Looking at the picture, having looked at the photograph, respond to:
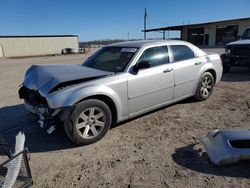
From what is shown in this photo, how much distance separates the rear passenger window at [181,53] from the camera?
16.6 feet

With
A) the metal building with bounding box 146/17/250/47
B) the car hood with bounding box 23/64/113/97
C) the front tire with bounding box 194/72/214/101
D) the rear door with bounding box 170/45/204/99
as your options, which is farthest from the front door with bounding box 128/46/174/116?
the metal building with bounding box 146/17/250/47

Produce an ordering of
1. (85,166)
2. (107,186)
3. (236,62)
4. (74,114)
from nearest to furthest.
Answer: (107,186) < (85,166) < (74,114) < (236,62)

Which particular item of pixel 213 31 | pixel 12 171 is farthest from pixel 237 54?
pixel 213 31

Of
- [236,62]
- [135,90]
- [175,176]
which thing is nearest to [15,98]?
[135,90]

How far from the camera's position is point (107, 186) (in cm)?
278

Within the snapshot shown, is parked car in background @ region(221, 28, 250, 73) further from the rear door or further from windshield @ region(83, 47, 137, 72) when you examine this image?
windshield @ region(83, 47, 137, 72)

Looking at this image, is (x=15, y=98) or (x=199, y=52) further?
(x=15, y=98)

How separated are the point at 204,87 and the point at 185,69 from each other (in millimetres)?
990

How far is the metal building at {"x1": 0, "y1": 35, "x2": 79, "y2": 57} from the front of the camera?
35656mm

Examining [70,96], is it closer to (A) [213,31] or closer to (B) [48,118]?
(B) [48,118]

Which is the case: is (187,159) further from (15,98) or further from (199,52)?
(15,98)

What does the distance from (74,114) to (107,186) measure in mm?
1225

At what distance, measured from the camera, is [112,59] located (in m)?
4.88

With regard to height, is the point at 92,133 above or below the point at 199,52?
below
